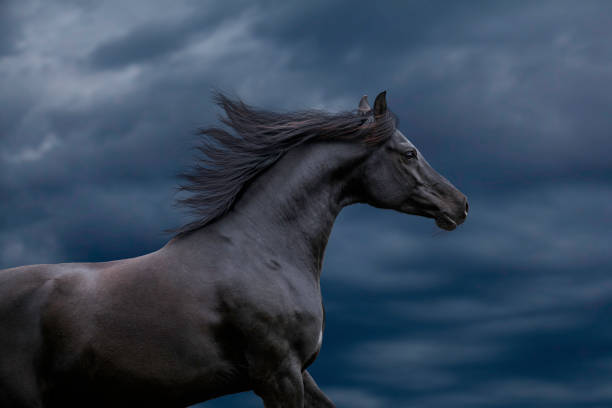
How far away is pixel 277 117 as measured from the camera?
6.86 metres

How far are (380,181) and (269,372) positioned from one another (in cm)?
202

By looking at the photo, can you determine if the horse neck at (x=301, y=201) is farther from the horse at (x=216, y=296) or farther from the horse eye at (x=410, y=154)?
the horse eye at (x=410, y=154)

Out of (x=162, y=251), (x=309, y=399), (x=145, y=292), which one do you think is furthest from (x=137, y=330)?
(x=309, y=399)

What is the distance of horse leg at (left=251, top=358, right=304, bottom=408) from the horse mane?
1.42 meters

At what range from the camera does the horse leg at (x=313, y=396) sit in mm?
6535

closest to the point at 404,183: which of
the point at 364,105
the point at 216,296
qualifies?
the point at 364,105

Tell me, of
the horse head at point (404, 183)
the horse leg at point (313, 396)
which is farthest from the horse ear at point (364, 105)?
the horse leg at point (313, 396)

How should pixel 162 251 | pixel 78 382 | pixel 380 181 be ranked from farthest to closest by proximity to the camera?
pixel 380 181 → pixel 162 251 → pixel 78 382

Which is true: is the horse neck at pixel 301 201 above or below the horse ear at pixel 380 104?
below

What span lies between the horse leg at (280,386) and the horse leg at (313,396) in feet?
2.55

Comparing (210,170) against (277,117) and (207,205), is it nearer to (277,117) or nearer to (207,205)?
(207,205)

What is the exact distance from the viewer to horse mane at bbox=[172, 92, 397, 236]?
6383mm

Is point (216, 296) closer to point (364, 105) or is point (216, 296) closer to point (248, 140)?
point (248, 140)

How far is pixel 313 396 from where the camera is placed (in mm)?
6570
